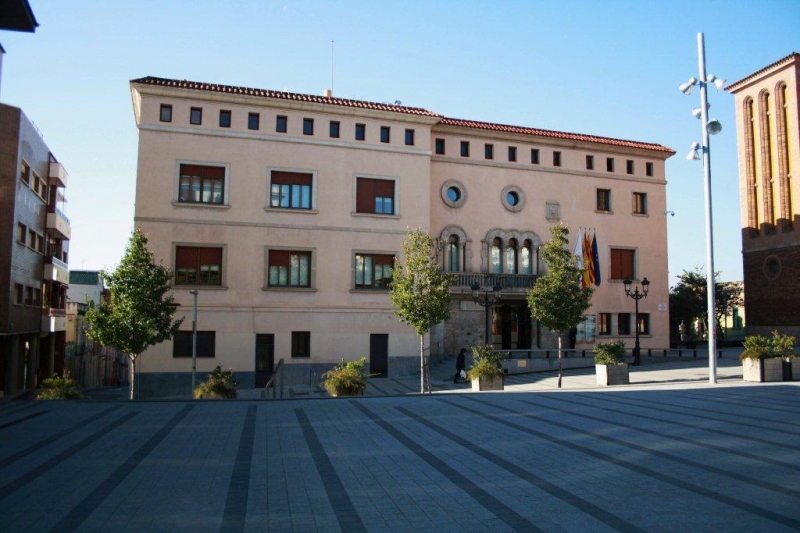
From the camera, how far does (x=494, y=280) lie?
1403 inches

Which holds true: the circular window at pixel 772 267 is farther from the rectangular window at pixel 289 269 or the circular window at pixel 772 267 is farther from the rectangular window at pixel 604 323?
the rectangular window at pixel 289 269

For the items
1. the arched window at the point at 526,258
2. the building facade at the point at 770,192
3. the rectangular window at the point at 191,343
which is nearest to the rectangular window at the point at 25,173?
the rectangular window at the point at 191,343

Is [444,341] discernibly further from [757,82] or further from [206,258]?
[757,82]

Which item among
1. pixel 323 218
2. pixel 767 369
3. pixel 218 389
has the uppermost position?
pixel 323 218

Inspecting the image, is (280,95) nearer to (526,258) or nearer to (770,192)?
(526,258)

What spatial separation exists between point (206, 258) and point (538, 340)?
788 inches

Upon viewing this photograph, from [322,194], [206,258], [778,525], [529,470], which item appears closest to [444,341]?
[322,194]

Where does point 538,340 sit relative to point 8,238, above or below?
below

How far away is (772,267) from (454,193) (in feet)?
82.8

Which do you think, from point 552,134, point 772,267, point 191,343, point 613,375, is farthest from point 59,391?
point 772,267

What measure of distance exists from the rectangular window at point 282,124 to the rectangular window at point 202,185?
12.0ft

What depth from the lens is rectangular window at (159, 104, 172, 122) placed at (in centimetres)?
3019

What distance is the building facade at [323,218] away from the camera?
1182 inches

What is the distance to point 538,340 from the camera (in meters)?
36.9
